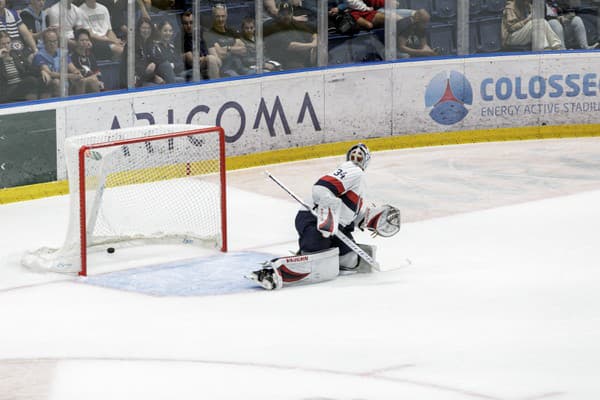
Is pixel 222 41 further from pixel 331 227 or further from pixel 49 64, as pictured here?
pixel 331 227

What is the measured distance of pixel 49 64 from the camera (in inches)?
538

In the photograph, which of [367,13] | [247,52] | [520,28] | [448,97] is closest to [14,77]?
[247,52]

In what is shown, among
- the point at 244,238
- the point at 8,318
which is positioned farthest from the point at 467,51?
the point at 8,318

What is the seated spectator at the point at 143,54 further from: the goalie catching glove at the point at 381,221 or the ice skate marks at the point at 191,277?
the goalie catching glove at the point at 381,221

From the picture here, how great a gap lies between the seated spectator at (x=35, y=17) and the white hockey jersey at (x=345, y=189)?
4.24 m

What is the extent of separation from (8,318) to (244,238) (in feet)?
10.0

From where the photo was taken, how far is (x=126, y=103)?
1427 cm

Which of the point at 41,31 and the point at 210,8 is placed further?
the point at 210,8

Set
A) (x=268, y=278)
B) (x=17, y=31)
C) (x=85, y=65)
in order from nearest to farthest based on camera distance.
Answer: (x=268, y=278), (x=17, y=31), (x=85, y=65)

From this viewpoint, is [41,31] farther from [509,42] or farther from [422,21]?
[509,42]

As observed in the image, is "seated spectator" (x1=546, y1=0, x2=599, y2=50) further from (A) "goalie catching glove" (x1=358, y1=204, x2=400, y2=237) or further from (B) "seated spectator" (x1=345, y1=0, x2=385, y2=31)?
(A) "goalie catching glove" (x1=358, y1=204, x2=400, y2=237)

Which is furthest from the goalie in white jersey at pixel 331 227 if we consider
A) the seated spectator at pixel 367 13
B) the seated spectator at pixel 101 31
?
the seated spectator at pixel 367 13

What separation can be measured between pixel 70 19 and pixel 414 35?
458 cm

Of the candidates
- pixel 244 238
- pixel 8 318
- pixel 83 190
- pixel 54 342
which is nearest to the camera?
pixel 54 342
